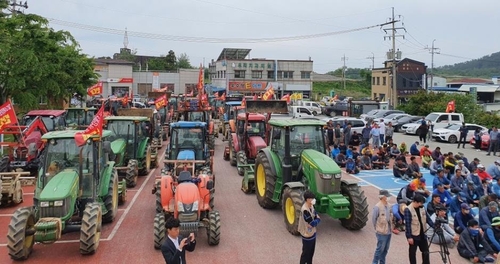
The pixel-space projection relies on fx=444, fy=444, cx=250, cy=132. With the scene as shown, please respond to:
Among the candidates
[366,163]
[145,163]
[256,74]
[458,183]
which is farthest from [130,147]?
[256,74]

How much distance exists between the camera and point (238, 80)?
56969 millimetres

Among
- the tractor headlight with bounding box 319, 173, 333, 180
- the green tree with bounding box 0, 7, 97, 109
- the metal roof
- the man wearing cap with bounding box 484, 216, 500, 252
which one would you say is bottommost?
the man wearing cap with bounding box 484, 216, 500, 252

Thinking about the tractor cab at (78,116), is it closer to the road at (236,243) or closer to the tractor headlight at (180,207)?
the road at (236,243)

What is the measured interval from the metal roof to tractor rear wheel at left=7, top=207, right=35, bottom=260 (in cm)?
5341

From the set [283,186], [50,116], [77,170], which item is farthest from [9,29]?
[283,186]

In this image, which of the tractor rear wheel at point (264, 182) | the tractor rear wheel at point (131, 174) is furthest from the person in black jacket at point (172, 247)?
the tractor rear wheel at point (131, 174)

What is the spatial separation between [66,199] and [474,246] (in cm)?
787

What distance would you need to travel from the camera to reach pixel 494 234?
29.2ft

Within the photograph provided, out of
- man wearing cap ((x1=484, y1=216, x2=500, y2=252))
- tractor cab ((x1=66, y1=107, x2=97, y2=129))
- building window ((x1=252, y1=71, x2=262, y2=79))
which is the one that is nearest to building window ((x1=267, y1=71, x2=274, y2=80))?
building window ((x1=252, y1=71, x2=262, y2=79))

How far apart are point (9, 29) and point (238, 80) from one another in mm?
39706

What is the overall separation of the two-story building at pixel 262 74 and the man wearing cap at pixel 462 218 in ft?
150

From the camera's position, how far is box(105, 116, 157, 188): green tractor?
13789 millimetres

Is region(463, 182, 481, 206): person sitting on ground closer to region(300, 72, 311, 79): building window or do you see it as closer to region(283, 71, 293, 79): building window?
region(283, 71, 293, 79): building window

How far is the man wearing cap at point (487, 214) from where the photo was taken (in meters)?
9.14
